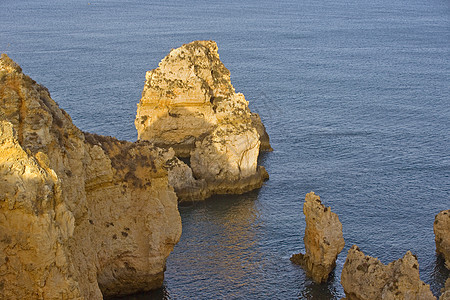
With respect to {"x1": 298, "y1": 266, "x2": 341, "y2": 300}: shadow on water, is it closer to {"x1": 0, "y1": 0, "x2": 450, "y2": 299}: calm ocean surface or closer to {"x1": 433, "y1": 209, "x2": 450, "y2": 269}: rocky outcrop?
{"x1": 0, "y1": 0, "x2": 450, "y2": 299}: calm ocean surface

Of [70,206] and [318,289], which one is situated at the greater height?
[70,206]

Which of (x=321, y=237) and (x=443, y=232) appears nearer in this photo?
(x=321, y=237)

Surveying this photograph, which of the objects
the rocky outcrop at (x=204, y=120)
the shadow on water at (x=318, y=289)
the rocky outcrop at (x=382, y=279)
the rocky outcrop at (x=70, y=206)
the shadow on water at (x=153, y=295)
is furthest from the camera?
the rocky outcrop at (x=204, y=120)

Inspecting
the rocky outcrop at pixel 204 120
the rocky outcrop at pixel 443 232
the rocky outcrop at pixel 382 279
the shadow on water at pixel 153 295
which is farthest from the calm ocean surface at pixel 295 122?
the rocky outcrop at pixel 382 279

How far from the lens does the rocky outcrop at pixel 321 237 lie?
167ft

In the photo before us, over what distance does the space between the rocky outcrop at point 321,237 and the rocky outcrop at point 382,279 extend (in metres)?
3.19

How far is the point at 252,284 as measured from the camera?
52031 mm

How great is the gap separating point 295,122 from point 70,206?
207 feet

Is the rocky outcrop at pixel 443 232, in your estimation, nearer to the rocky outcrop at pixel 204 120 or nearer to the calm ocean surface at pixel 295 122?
the calm ocean surface at pixel 295 122

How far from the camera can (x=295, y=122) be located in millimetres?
96188

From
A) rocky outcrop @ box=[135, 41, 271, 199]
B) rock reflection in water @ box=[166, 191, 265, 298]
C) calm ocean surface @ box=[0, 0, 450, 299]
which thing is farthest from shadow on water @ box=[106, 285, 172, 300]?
rocky outcrop @ box=[135, 41, 271, 199]

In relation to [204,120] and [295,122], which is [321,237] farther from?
[295,122]

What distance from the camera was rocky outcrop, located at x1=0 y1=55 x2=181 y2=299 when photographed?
28969 millimetres

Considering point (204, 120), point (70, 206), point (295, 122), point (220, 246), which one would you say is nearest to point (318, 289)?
point (220, 246)
